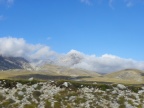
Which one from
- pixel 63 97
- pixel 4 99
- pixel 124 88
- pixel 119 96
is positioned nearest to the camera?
pixel 4 99

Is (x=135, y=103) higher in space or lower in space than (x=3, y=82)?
lower

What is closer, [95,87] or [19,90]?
[19,90]

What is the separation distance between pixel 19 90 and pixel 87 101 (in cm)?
2233

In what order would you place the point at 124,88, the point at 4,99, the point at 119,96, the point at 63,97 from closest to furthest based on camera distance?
the point at 4,99 < the point at 63,97 < the point at 119,96 < the point at 124,88

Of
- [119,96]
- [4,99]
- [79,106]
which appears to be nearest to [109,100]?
[119,96]

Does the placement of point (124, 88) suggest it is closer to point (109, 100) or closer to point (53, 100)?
point (109, 100)

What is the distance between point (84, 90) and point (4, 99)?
93.4 ft

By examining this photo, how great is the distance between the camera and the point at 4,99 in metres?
89.8

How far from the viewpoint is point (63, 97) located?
95.6 metres

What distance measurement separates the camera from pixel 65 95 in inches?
3841

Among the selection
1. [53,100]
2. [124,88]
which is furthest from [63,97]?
[124,88]

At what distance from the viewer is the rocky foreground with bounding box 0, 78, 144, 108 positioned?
296 feet

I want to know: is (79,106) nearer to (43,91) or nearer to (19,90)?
(43,91)

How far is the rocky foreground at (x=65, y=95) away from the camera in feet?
296
